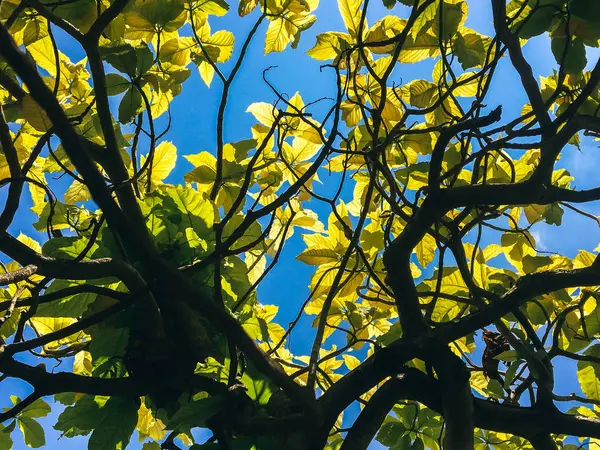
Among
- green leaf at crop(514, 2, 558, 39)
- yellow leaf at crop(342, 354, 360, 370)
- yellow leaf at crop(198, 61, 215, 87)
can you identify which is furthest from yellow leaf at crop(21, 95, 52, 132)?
yellow leaf at crop(342, 354, 360, 370)

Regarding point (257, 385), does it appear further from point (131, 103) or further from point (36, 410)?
point (36, 410)

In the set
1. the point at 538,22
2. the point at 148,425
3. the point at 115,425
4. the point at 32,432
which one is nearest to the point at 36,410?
the point at 32,432

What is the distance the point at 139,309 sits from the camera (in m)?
0.77

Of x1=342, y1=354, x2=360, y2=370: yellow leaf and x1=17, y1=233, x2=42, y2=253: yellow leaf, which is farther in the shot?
x1=342, y1=354, x2=360, y2=370: yellow leaf

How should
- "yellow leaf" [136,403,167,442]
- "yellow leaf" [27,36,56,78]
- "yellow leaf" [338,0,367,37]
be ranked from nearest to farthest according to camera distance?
"yellow leaf" [27,36,56,78]
"yellow leaf" [338,0,367,37]
"yellow leaf" [136,403,167,442]

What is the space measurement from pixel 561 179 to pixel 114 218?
1.07 metres

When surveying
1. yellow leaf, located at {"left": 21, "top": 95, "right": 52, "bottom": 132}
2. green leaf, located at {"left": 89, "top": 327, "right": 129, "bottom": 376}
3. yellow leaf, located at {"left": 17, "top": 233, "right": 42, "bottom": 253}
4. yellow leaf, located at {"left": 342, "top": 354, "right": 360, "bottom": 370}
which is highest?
yellow leaf, located at {"left": 21, "top": 95, "right": 52, "bottom": 132}

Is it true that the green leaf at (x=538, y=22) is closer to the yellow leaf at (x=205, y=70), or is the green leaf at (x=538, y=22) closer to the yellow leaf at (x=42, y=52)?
the yellow leaf at (x=205, y=70)

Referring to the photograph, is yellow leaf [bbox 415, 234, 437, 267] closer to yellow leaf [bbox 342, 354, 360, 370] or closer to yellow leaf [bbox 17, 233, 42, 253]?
yellow leaf [bbox 342, 354, 360, 370]

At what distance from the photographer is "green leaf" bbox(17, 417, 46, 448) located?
1.16 m

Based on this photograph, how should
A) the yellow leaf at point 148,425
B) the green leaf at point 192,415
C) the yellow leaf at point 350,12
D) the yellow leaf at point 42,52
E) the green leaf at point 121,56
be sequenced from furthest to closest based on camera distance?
the yellow leaf at point 148,425 → the yellow leaf at point 350,12 → the yellow leaf at point 42,52 → the green leaf at point 121,56 → the green leaf at point 192,415

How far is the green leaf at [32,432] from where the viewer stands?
3.81ft

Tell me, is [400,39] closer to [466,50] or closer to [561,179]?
[466,50]

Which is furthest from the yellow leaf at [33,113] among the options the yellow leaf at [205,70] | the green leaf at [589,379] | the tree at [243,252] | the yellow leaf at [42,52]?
the green leaf at [589,379]
